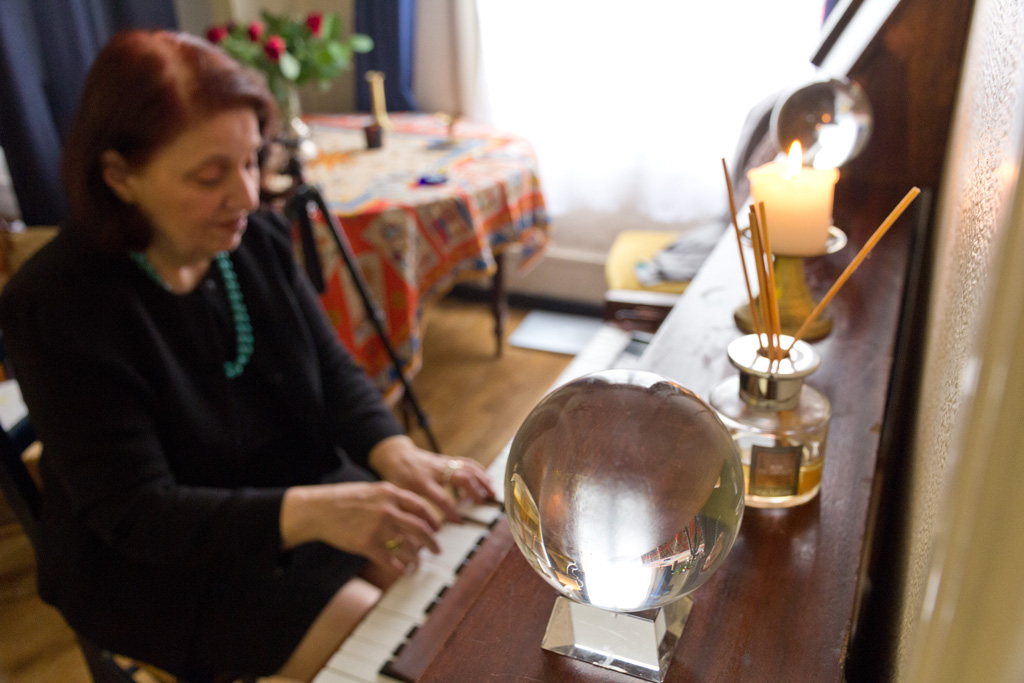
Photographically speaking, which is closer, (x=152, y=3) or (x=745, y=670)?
(x=745, y=670)

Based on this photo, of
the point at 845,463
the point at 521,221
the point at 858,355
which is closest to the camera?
the point at 845,463

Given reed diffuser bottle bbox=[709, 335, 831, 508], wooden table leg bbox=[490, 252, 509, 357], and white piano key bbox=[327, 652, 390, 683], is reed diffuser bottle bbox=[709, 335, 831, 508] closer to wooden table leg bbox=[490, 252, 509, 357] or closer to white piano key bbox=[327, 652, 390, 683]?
white piano key bbox=[327, 652, 390, 683]

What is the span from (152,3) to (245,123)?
7.49ft

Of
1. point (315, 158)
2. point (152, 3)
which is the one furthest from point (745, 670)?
point (152, 3)

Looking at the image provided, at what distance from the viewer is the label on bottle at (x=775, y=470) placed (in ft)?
1.99

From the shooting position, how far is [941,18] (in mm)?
1239

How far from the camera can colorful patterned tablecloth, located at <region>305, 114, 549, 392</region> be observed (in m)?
2.13

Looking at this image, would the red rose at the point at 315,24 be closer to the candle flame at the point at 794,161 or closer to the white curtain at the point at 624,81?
the white curtain at the point at 624,81

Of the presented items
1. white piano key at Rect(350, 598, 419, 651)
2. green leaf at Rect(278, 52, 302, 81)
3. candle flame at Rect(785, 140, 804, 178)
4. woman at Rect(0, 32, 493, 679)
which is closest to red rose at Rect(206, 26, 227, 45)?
green leaf at Rect(278, 52, 302, 81)

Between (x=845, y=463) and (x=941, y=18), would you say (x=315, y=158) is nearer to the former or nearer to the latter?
(x=941, y=18)

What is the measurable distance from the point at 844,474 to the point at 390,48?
2.99 metres

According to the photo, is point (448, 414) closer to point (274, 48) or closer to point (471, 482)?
point (274, 48)

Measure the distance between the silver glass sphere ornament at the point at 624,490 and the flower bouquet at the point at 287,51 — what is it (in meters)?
2.36

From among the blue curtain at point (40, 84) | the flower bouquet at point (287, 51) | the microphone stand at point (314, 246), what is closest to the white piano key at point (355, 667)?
the microphone stand at point (314, 246)
